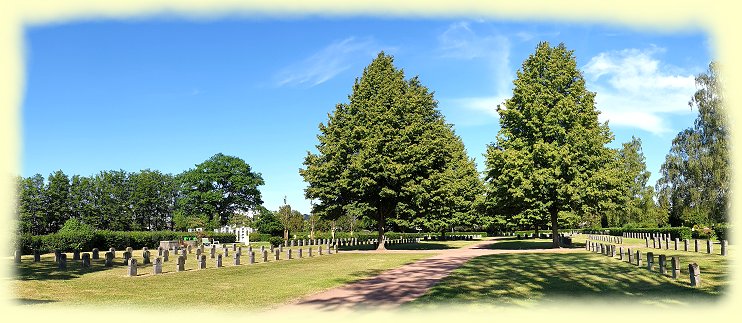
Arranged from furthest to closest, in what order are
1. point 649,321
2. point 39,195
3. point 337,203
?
1. point 39,195
2. point 337,203
3. point 649,321

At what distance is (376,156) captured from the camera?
120 feet

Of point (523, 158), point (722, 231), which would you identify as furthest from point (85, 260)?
point (722, 231)

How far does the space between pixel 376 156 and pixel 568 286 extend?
2260cm

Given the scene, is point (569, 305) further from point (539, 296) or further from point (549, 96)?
point (549, 96)

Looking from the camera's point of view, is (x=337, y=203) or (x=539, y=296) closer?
(x=539, y=296)

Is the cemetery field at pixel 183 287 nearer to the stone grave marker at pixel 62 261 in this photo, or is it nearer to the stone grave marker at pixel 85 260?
the stone grave marker at pixel 62 261

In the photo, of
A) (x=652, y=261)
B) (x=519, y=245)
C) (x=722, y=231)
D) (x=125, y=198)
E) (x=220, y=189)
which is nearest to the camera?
(x=652, y=261)

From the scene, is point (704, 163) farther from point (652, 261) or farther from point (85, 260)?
point (85, 260)

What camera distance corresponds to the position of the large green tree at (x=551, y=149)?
1371 inches

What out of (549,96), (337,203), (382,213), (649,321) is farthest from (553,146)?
(649,321)

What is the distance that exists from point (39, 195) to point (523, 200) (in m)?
85.7

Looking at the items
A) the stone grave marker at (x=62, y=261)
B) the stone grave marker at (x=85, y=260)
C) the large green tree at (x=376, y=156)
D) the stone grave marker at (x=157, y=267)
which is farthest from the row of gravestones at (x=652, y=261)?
the stone grave marker at (x=85, y=260)

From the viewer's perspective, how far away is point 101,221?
90000 millimetres

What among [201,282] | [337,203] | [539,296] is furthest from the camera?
[337,203]
